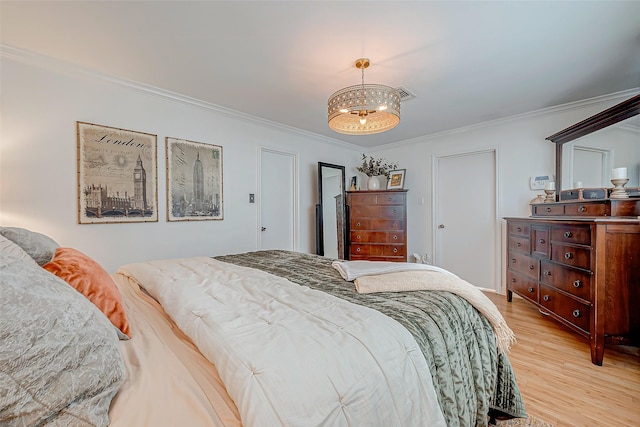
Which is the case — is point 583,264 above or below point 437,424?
above

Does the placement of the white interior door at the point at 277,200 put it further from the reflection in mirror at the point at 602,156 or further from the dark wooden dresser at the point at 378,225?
the reflection in mirror at the point at 602,156

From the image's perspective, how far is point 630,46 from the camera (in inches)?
79.0

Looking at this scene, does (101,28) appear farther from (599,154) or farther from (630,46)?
(599,154)

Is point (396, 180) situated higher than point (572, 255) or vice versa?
point (396, 180)

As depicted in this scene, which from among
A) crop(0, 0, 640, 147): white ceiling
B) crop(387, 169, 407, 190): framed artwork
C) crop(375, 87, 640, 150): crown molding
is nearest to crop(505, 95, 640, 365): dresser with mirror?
crop(375, 87, 640, 150): crown molding

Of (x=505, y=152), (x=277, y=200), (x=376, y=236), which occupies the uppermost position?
(x=505, y=152)

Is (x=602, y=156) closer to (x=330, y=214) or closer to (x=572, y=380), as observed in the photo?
(x=572, y=380)

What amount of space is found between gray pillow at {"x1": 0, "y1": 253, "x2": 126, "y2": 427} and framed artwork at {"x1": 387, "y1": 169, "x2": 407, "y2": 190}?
4289 mm

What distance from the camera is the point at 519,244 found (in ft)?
9.85

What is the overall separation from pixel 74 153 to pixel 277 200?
219 cm

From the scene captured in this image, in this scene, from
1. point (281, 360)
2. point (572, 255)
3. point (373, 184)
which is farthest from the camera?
point (373, 184)

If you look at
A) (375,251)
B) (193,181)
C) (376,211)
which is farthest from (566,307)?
(193,181)

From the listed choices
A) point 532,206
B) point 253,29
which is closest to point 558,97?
point 532,206

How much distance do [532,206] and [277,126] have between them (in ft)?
11.2
